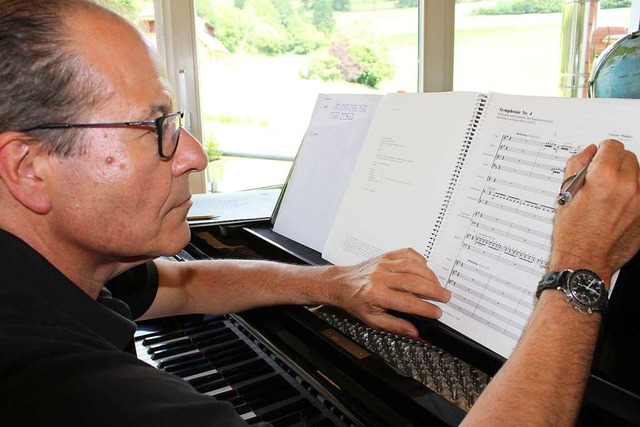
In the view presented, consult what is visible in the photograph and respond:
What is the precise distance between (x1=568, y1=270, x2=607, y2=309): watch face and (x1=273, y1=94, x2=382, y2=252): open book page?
0.63 metres

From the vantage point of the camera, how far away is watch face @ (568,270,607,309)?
0.75 m

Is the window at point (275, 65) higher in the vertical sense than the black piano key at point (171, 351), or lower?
higher

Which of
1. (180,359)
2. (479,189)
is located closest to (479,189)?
(479,189)

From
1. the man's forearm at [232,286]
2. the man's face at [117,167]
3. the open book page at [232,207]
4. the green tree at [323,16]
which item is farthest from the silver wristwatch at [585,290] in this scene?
the green tree at [323,16]

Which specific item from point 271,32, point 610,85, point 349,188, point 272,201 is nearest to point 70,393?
point 349,188

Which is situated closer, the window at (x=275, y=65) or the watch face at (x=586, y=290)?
the watch face at (x=586, y=290)

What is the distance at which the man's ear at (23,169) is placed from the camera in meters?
0.77

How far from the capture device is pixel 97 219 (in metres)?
0.84

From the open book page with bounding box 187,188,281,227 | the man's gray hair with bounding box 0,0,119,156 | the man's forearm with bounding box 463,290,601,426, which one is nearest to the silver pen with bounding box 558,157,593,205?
the man's forearm with bounding box 463,290,601,426

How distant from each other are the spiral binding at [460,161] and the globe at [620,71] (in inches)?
12.4

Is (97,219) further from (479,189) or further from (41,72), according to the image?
(479,189)

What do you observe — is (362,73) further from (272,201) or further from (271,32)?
(272,201)

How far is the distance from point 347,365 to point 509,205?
1.19 ft

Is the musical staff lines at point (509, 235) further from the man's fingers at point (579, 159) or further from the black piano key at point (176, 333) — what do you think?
the black piano key at point (176, 333)
